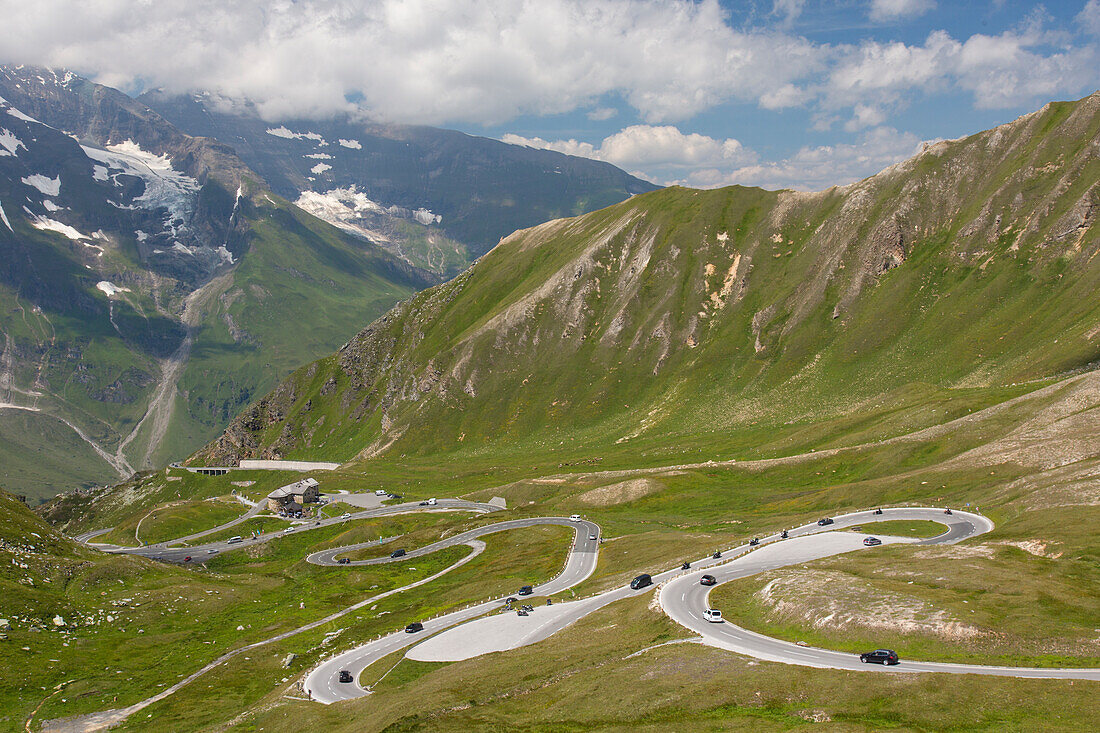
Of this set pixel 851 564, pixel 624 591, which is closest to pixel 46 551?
pixel 624 591

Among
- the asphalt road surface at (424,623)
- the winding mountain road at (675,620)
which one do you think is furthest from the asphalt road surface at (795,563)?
the asphalt road surface at (424,623)

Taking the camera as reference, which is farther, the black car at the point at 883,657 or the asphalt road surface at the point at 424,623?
→ the asphalt road surface at the point at 424,623

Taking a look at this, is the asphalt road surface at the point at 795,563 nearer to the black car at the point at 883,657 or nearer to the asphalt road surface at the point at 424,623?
the black car at the point at 883,657

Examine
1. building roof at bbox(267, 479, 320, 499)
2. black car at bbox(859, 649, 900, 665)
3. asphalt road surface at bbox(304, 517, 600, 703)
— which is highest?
building roof at bbox(267, 479, 320, 499)

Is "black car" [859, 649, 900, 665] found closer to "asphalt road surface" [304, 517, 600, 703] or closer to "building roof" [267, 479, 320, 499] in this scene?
"asphalt road surface" [304, 517, 600, 703]

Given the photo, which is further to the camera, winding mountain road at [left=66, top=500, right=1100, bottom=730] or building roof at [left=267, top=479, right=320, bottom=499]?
building roof at [left=267, top=479, right=320, bottom=499]

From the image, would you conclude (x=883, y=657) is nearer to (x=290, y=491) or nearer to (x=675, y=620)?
(x=675, y=620)

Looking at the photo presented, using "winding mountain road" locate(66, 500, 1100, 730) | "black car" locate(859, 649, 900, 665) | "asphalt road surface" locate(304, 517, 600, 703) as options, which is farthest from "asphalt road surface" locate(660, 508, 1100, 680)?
"asphalt road surface" locate(304, 517, 600, 703)
